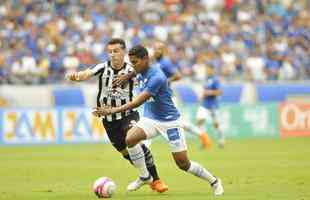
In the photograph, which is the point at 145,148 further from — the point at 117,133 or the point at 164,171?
the point at 164,171

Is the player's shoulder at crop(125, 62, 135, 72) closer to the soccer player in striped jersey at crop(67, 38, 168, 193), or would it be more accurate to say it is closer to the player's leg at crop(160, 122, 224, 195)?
the soccer player in striped jersey at crop(67, 38, 168, 193)

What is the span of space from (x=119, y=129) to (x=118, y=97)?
58 centimetres

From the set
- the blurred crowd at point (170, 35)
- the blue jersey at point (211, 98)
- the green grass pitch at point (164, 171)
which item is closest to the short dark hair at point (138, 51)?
the green grass pitch at point (164, 171)

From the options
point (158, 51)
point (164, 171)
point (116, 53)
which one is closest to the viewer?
point (116, 53)

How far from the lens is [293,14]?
3953cm

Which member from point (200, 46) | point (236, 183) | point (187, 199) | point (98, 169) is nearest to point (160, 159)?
point (98, 169)

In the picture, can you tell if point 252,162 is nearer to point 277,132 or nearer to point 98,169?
point 98,169

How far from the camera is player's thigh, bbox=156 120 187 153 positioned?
12984mm

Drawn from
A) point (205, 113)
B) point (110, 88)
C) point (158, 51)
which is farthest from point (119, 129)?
point (205, 113)

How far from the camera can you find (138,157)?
13.7m

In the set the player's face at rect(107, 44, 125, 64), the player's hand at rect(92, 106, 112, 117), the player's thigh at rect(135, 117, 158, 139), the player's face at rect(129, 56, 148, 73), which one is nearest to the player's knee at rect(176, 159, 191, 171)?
the player's thigh at rect(135, 117, 158, 139)

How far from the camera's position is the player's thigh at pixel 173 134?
12984mm

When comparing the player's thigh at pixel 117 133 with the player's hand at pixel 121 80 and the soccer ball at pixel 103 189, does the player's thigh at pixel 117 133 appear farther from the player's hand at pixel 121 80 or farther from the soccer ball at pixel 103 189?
the soccer ball at pixel 103 189

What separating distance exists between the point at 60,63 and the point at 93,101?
1.92 metres
